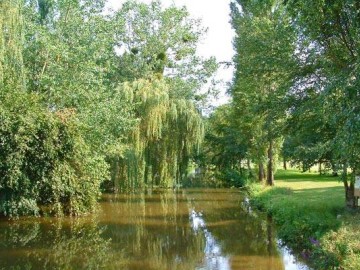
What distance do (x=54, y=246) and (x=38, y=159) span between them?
15.3 feet

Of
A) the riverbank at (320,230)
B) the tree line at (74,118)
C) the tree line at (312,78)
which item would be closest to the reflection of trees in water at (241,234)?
the riverbank at (320,230)

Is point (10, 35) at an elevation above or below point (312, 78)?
above

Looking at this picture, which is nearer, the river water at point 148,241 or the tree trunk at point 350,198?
the river water at point 148,241

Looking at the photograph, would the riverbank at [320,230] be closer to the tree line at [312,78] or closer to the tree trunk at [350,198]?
the tree trunk at [350,198]

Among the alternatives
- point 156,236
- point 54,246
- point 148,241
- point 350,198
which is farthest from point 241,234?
point 54,246

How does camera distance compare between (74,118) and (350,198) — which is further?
(74,118)

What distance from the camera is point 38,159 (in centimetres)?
A: 1611

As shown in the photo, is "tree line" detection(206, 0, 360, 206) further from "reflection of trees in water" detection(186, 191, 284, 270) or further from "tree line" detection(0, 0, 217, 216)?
"tree line" detection(0, 0, 217, 216)

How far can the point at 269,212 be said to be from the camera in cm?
1784

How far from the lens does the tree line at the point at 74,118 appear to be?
15578mm

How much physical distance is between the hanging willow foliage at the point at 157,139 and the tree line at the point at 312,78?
5623 millimetres

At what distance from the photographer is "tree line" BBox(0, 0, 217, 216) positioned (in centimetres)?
1558

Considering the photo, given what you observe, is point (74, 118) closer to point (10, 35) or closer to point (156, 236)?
point (10, 35)

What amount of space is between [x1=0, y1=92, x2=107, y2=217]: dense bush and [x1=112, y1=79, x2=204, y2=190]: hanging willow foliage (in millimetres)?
5890
